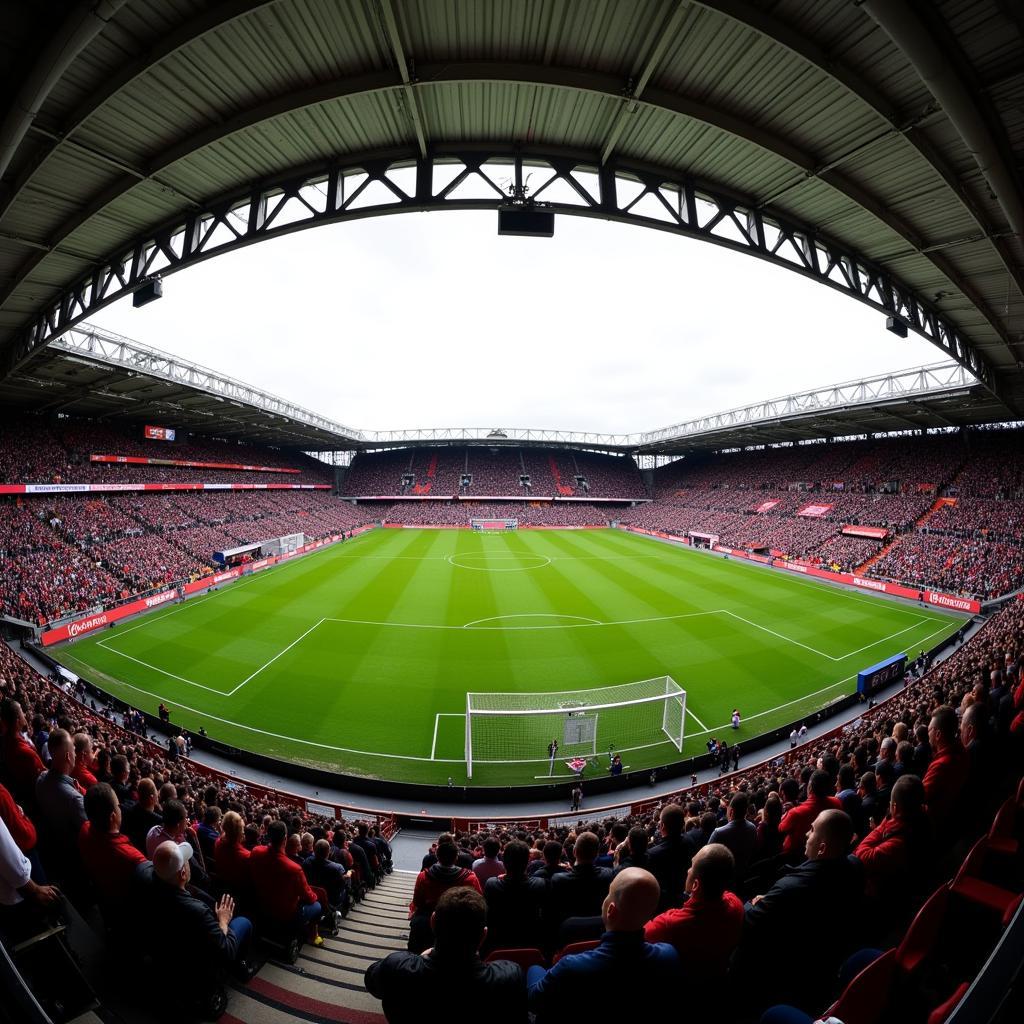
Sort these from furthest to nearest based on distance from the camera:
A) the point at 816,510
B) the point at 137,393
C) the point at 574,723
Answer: the point at 816,510 < the point at 137,393 < the point at 574,723

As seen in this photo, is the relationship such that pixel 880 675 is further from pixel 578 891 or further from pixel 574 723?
pixel 578 891

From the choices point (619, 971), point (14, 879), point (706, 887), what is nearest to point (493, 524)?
point (14, 879)

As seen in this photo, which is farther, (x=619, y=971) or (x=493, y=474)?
(x=493, y=474)

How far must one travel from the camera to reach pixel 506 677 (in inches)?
728

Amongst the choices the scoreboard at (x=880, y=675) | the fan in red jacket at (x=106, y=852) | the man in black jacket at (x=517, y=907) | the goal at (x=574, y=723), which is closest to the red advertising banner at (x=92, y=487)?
the goal at (x=574, y=723)

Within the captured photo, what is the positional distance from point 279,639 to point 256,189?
19048 mm

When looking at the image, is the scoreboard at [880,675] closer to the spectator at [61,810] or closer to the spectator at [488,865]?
the spectator at [488,865]

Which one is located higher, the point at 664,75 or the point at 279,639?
the point at 664,75

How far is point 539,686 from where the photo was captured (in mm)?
17781

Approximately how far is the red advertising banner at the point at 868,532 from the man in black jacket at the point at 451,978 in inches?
1746

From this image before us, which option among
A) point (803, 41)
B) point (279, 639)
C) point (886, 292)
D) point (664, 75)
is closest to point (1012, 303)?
point (886, 292)

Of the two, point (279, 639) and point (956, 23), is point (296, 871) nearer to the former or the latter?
point (956, 23)

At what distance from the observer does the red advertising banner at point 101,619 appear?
20.7 metres

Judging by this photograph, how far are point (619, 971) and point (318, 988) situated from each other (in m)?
3.13
